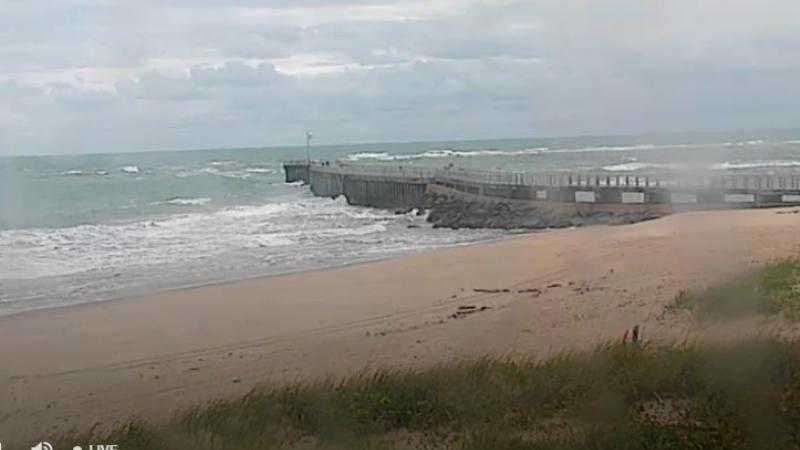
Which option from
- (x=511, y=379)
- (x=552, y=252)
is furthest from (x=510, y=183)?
(x=511, y=379)

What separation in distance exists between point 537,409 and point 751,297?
6.18 m

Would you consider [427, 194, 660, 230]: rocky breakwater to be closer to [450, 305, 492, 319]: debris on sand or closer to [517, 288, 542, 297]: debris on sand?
[517, 288, 542, 297]: debris on sand

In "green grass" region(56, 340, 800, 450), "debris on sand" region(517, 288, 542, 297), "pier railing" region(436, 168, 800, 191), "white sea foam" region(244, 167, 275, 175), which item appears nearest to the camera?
"green grass" region(56, 340, 800, 450)

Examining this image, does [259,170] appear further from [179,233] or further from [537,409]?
[537,409]

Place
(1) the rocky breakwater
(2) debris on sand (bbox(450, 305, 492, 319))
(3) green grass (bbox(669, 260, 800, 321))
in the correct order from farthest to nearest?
(1) the rocky breakwater, (2) debris on sand (bbox(450, 305, 492, 319)), (3) green grass (bbox(669, 260, 800, 321))

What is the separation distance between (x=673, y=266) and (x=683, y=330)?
791cm

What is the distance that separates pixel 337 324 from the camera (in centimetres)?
1641

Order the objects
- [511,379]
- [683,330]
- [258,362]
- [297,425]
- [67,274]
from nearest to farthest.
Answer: [297,425], [511,379], [683,330], [258,362], [67,274]

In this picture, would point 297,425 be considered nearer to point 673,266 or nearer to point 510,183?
point 673,266

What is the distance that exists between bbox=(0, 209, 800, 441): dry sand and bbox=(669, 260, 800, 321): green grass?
1.35 ft

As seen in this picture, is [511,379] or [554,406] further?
[511,379]

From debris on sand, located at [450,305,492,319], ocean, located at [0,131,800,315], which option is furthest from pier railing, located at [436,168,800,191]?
debris on sand, located at [450,305,492,319]

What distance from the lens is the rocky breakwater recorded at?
35656 mm

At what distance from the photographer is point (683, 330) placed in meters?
12.1
